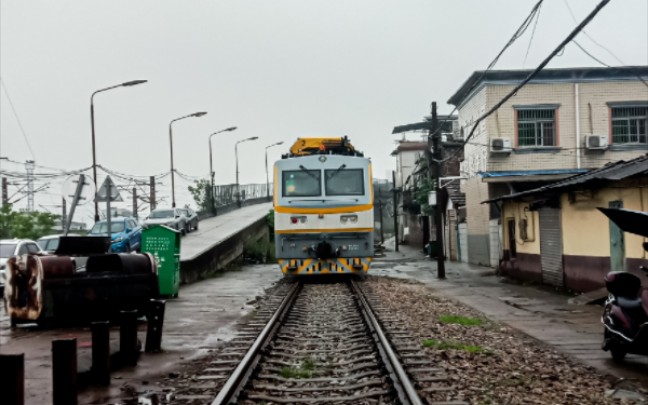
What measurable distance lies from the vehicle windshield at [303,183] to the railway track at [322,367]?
752 cm

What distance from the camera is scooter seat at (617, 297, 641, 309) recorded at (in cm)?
805

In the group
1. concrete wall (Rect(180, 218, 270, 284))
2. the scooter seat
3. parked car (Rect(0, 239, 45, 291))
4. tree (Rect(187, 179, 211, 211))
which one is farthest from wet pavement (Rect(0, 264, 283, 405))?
tree (Rect(187, 179, 211, 211))

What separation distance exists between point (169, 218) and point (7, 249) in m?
16.1

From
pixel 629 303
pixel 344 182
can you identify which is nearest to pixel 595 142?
pixel 344 182

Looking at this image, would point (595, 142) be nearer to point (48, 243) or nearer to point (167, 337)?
point (48, 243)

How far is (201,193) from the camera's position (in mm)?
57750

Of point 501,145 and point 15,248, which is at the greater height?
point 501,145

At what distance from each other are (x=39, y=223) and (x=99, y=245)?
93.3 ft

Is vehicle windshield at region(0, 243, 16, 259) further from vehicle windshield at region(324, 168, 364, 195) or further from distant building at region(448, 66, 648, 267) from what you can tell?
distant building at region(448, 66, 648, 267)

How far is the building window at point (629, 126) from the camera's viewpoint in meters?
30.3

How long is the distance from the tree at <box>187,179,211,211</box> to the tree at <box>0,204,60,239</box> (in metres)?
15.0

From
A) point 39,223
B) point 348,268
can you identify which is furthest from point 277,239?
point 39,223

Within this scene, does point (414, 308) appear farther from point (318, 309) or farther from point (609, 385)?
point (609, 385)

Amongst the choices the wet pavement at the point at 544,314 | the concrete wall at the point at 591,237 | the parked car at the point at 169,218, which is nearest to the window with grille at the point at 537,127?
the wet pavement at the point at 544,314
